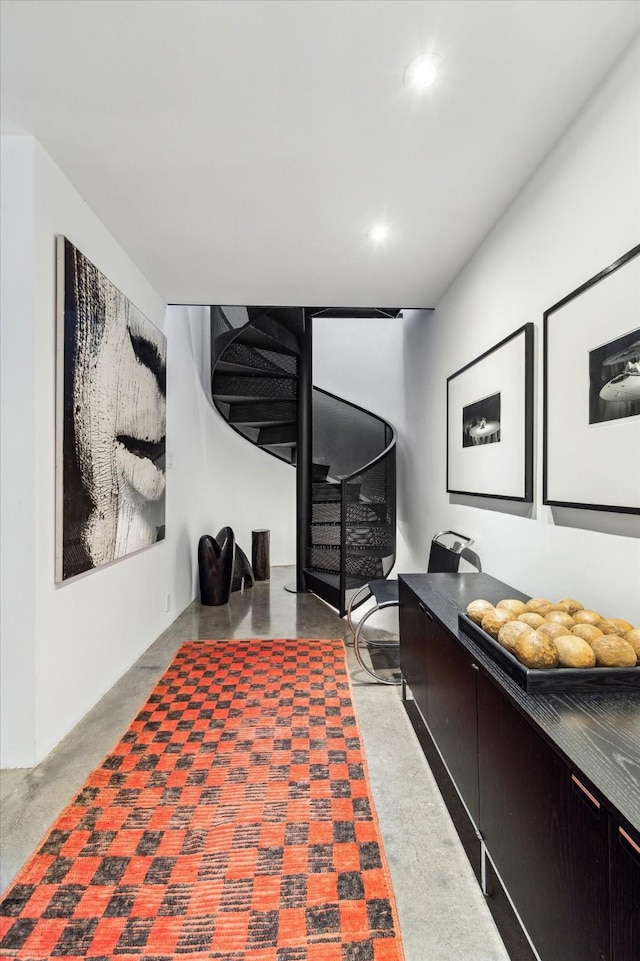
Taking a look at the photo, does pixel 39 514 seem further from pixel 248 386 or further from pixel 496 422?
pixel 248 386

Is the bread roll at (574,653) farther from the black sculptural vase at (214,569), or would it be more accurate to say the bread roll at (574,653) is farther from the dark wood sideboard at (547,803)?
the black sculptural vase at (214,569)

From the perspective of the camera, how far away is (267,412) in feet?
17.5

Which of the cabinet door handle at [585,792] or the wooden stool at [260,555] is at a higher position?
the cabinet door handle at [585,792]

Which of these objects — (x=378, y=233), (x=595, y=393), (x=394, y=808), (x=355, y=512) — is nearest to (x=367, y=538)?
(x=355, y=512)

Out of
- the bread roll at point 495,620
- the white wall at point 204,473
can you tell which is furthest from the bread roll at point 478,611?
the white wall at point 204,473

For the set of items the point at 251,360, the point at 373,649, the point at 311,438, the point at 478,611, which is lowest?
the point at 373,649

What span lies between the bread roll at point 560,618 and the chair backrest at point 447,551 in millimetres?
1376

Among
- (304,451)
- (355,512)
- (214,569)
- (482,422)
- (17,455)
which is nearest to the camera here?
(17,455)

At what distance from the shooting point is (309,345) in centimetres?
502

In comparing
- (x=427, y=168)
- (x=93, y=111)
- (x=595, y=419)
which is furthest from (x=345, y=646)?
(x=93, y=111)

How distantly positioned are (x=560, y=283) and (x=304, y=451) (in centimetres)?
346

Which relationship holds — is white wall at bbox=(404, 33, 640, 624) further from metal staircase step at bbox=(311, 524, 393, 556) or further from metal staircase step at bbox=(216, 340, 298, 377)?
metal staircase step at bbox=(216, 340, 298, 377)

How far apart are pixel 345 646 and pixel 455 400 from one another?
194 centimetres

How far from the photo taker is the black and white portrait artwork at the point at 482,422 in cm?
240
